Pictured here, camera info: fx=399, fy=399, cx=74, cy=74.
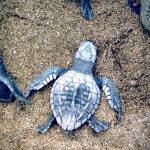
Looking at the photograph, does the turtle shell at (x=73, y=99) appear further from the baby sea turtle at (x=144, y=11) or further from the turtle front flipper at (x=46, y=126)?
the baby sea turtle at (x=144, y=11)

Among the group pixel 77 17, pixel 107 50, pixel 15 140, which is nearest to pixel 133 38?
pixel 107 50

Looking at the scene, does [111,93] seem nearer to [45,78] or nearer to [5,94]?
[45,78]

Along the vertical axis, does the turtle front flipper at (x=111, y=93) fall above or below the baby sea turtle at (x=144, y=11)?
below

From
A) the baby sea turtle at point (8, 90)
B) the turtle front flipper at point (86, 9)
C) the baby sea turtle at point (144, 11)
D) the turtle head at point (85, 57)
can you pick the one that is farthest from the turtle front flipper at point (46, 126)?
the baby sea turtle at point (144, 11)

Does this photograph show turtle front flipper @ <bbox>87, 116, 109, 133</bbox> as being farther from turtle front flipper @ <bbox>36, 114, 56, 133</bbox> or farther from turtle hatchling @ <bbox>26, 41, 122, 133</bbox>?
turtle front flipper @ <bbox>36, 114, 56, 133</bbox>

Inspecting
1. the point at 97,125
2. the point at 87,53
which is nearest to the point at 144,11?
the point at 87,53

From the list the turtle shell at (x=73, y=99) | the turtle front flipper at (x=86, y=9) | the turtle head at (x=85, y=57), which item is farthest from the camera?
the turtle front flipper at (x=86, y=9)

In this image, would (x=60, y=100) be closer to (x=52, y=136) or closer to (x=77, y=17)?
(x=52, y=136)
